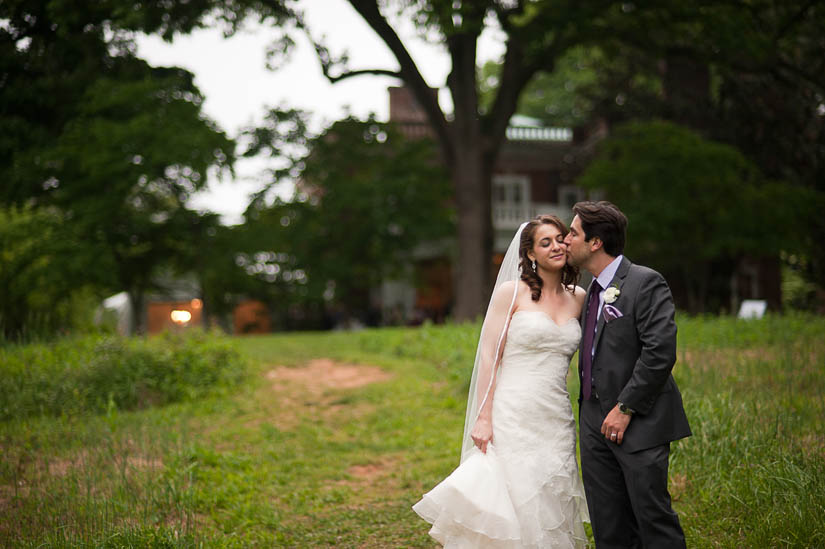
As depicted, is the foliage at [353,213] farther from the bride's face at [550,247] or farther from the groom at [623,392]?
the groom at [623,392]

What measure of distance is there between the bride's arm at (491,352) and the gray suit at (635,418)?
602mm

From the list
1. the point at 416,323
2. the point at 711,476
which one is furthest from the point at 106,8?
the point at 416,323

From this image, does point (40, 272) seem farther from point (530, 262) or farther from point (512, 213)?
point (512, 213)

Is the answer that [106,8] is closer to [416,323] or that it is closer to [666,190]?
[666,190]

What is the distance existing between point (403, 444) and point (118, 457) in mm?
3146

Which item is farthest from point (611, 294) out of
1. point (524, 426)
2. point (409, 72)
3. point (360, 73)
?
point (360, 73)

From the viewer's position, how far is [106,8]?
13.6 meters

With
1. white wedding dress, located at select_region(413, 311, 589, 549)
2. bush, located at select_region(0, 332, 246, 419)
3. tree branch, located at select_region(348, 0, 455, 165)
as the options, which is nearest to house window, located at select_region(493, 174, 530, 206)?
tree branch, located at select_region(348, 0, 455, 165)

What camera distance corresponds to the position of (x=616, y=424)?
345 cm

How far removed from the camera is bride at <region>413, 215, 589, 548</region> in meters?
3.80

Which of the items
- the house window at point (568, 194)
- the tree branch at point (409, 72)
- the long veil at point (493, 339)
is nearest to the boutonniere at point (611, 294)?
the long veil at point (493, 339)

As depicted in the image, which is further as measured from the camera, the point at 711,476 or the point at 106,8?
the point at 106,8

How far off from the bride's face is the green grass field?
214 cm

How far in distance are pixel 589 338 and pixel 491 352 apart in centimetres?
65
